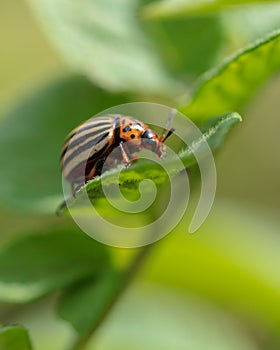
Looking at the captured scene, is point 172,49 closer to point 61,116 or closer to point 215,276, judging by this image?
point 61,116

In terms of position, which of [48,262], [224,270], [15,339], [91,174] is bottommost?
[15,339]

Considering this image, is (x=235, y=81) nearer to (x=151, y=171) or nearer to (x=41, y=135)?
(x=151, y=171)

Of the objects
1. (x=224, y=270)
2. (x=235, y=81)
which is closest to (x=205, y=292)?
(x=224, y=270)

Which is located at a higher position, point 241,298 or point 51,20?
point 51,20

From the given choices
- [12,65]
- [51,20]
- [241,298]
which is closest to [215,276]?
[241,298]

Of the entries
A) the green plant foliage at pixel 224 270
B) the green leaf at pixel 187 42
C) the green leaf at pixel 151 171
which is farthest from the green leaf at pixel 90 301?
the green plant foliage at pixel 224 270

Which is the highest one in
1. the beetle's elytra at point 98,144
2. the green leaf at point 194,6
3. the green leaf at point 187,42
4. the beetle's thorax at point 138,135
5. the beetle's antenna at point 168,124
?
the green leaf at point 187,42

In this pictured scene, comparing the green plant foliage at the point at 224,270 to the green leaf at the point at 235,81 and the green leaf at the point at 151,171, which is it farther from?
the green leaf at the point at 151,171
